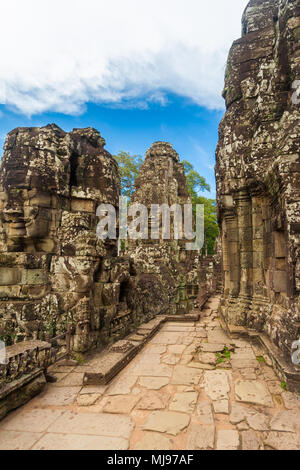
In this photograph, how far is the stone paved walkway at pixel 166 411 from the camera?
2.35m

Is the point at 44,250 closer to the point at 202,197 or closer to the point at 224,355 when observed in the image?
the point at 224,355

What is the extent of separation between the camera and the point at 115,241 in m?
A: 5.95

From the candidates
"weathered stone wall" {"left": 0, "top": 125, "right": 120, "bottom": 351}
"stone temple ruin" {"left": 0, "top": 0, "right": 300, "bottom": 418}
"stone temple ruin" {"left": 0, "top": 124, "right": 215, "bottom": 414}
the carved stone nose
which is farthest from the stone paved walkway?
the carved stone nose

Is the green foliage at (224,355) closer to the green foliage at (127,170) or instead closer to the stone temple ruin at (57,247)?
the stone temple ruin at (57,247)

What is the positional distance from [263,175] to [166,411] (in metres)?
4.54

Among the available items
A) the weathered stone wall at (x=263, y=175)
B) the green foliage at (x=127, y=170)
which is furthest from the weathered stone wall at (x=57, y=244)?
the green foliage at (x=127, y=170)

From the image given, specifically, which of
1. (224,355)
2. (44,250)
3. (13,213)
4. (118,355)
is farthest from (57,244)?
(224,355)

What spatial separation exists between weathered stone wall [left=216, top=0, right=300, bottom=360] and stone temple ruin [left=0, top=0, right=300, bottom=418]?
0.02 m

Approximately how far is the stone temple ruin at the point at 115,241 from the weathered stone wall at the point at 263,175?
0.9 inches

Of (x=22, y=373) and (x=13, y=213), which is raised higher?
(x=13, y=213)

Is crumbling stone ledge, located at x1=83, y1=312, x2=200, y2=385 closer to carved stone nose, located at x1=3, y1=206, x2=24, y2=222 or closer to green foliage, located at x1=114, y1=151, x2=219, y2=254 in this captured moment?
carved stone nose, located at x1=3, y1=206, x2=24, y2=222

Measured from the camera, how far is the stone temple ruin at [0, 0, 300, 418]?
387cm
